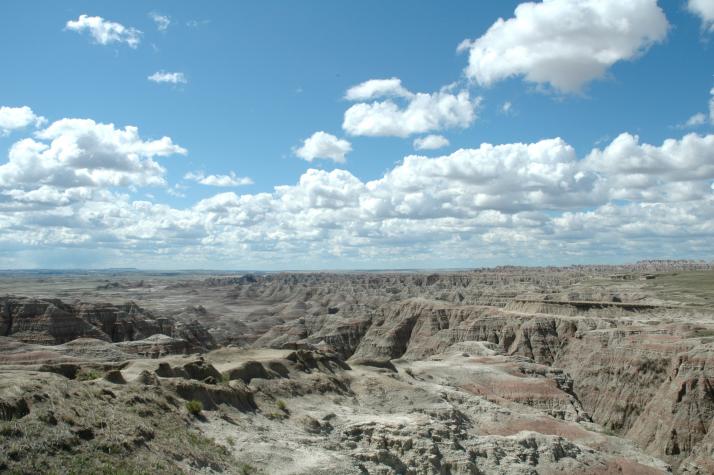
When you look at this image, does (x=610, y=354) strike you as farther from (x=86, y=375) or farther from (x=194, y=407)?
(x=86, y=375)

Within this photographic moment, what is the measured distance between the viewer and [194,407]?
24.7m

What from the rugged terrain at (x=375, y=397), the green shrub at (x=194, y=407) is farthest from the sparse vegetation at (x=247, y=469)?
the green shrub at (x=194, y=407)

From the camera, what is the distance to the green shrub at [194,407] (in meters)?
24.5

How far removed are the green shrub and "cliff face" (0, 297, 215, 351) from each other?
1849 inches

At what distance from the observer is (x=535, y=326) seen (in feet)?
262

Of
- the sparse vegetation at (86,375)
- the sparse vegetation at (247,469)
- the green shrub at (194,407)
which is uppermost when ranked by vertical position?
the sparse vegetation at (86,375)

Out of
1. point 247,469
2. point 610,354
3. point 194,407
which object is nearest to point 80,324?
point 194,407

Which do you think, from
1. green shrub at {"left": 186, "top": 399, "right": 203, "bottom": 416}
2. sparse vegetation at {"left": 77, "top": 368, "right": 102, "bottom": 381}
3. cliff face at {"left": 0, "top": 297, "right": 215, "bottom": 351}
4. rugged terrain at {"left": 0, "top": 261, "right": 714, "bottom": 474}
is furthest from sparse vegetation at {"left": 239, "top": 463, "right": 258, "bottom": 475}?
cliff face at {"left": 0, "top": 297, "right": 215, "bottom": 351}

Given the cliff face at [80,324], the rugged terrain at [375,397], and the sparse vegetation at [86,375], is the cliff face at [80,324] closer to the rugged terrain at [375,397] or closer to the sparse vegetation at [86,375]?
the rugged terrain at [375,397]

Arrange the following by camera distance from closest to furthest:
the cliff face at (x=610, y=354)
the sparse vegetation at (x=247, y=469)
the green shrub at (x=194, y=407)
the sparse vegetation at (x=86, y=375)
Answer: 1. the sparse vegetation at (x=247, y=469)
2. the green shrub at (x=194, y=407)
3. the sparse vegetation at (x=86, y=375)
4. the cliff face at (x=610, y=354)

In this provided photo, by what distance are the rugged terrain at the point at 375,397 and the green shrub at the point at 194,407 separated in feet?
0.27

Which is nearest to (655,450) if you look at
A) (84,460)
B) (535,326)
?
(535,326)

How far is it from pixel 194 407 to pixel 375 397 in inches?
589

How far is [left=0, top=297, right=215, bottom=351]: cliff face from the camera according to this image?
254 ft
